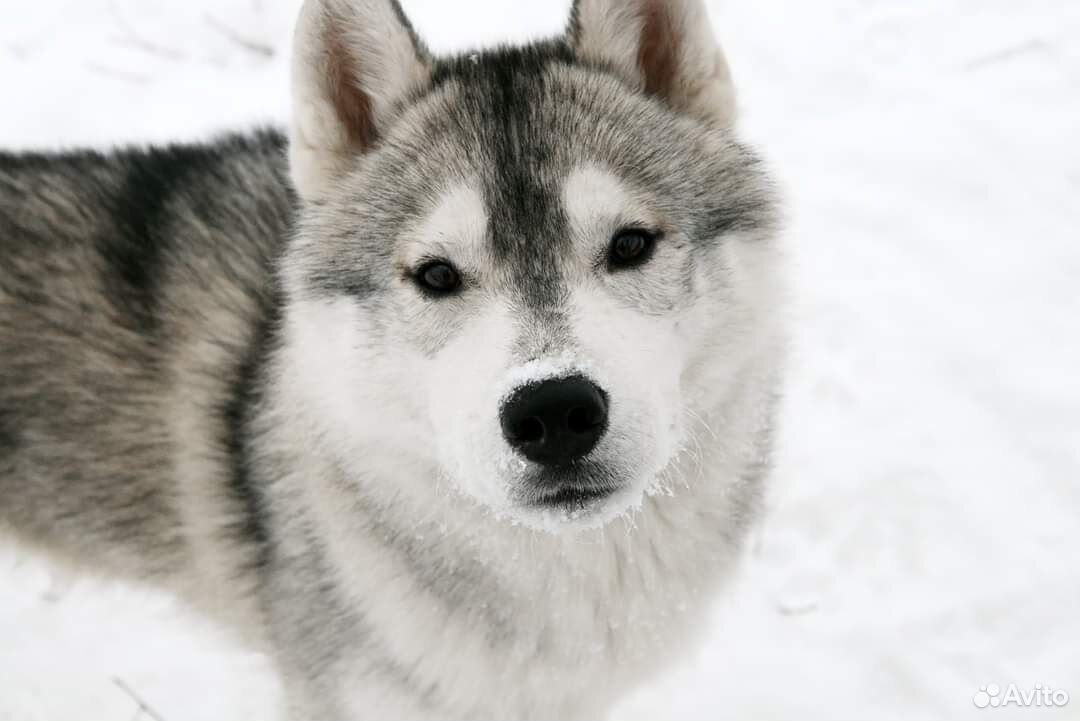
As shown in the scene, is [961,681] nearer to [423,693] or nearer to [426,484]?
[423,693]

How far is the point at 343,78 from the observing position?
2494 millimetres

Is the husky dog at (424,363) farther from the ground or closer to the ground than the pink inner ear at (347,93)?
closer to the ground

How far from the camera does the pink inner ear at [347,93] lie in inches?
94.7

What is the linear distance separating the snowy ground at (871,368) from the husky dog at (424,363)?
0.78 metres

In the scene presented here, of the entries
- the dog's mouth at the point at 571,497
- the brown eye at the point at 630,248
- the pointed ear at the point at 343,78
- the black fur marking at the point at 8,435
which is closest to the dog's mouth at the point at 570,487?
the dog's mouth at the point at 571,497

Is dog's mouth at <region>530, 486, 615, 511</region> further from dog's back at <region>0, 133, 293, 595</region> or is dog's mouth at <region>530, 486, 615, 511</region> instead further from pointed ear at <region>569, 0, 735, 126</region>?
dog's back at <region>0, 133, 293, 595</region>

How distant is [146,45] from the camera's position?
628cm

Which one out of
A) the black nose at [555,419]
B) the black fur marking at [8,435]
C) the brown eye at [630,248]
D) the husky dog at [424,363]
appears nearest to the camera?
the black nose at [555,419]

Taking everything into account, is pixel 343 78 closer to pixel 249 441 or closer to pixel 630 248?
pixel 630 248

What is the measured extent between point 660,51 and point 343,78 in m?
0.87

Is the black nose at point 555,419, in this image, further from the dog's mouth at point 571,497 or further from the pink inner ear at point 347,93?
the pink inner ear at point 347,93

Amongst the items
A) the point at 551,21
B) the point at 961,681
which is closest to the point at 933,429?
the point at 961,681

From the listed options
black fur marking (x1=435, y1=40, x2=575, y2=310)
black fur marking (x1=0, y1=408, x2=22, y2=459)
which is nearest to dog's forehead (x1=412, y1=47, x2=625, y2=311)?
black fur marking (x1=435, y1=40, x2=575, y2=310)

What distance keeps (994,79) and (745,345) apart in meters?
4.04
